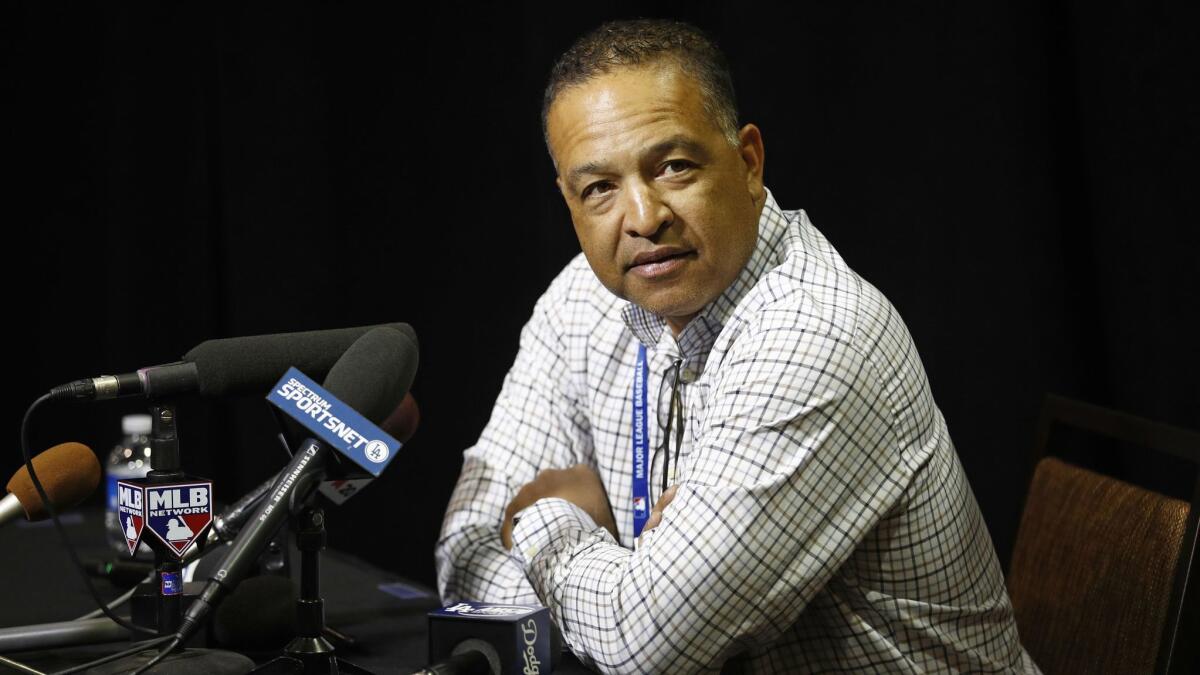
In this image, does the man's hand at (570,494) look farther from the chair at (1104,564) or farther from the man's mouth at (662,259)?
the chair at (1104,564)

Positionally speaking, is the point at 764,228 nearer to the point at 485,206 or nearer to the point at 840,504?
the point at 840,504

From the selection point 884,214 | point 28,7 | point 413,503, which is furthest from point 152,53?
point 884,214

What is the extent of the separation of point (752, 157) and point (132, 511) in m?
1.03

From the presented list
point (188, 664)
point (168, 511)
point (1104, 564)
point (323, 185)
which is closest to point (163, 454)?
point (168, 511)

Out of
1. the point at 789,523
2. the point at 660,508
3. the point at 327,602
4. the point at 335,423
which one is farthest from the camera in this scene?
the point at 327,602

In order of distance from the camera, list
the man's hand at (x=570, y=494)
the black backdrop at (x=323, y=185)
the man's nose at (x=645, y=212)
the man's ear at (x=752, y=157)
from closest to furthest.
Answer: the man's nose at (x=645, y=212) → the man's ear at (x=752, y=157) → the man's hand at (x=570, y=494) → the black backdrop at (x=323, y=185)

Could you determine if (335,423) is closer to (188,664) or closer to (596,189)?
(188,664)

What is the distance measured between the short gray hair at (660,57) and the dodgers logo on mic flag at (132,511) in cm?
84

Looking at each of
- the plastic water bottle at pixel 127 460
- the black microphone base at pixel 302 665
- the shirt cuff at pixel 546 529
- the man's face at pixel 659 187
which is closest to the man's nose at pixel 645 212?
the man's face at pixel 659 187

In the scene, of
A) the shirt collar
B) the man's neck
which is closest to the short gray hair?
the shirt collar

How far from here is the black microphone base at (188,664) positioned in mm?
1411

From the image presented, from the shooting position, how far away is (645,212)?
1.75m

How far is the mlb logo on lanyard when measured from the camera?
1.43 metres

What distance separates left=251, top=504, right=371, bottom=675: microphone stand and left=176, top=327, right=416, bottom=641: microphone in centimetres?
12
